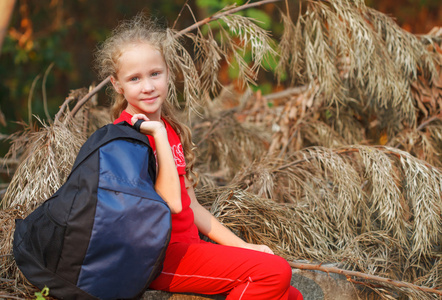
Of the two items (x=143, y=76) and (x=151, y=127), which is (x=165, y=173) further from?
(x=143, y=76)

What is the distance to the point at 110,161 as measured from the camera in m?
1.63

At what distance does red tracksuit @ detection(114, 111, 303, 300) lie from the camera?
179cm

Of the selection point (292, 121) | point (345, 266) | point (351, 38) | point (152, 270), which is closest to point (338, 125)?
point (292, 121)

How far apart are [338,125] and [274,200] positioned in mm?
1046

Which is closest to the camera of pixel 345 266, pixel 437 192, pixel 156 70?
pixel 156 70

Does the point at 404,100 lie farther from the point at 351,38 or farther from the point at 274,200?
the point at 274,200

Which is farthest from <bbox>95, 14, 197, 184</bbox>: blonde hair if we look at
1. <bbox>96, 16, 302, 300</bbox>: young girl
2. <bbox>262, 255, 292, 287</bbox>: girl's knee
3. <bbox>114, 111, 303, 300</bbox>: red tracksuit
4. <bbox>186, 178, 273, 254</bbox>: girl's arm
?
<bbox>262, 255, 292, 287</bbox>: girl's knee

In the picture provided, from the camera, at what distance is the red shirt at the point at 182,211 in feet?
6.51

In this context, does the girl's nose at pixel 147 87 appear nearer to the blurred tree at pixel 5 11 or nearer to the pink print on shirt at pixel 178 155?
the pink print on shirt at pixel 178 155

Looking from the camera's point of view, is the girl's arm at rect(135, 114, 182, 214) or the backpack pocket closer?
the backpack pocket

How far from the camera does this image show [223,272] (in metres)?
1.83

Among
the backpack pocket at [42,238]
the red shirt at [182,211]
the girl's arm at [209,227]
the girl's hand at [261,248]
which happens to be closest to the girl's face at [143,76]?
the red shirt at [182,211]

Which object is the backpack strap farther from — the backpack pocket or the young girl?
the backpack pocket

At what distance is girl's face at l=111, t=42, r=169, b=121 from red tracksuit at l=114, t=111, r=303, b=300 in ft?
0.55
